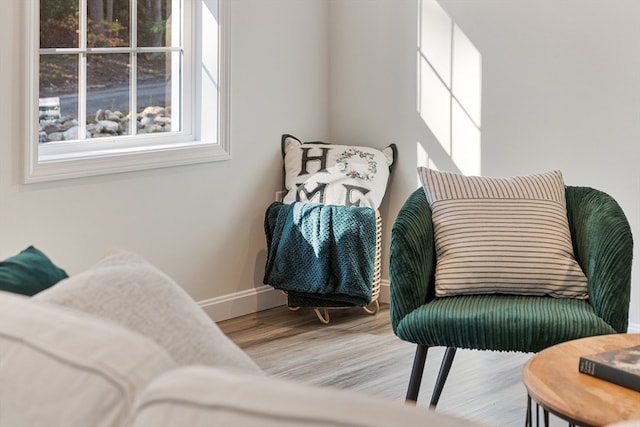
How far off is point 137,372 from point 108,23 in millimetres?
3277

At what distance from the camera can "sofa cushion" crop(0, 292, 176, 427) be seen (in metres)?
0.97

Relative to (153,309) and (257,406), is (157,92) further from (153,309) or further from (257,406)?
(257,406)

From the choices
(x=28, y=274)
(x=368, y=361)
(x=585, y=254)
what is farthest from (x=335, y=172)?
(x=28, y=274)

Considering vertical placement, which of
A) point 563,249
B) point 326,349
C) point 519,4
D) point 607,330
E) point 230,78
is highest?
point 519,4

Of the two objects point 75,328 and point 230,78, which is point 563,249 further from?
point 75,328

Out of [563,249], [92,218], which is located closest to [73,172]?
[92,218]

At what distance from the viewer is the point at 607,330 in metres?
2.87

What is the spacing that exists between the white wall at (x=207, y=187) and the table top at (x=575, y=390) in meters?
2.04

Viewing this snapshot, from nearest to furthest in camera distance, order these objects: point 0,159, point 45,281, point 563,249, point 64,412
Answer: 1. point 64,412
2. point 45,281
3. point 563,249
4. point 0,159

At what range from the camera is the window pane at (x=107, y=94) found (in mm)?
4047

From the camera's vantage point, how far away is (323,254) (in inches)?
168

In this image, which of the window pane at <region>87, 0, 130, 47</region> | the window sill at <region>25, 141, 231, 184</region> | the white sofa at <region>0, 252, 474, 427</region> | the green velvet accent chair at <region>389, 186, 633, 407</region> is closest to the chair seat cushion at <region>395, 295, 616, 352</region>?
the green velvet accent chair at <region>389, 186, 633, 407</region>

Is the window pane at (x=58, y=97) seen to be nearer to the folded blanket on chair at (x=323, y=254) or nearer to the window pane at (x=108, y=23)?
the window pane at (x=108, y=23)

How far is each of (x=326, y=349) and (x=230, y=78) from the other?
125 centimetres
